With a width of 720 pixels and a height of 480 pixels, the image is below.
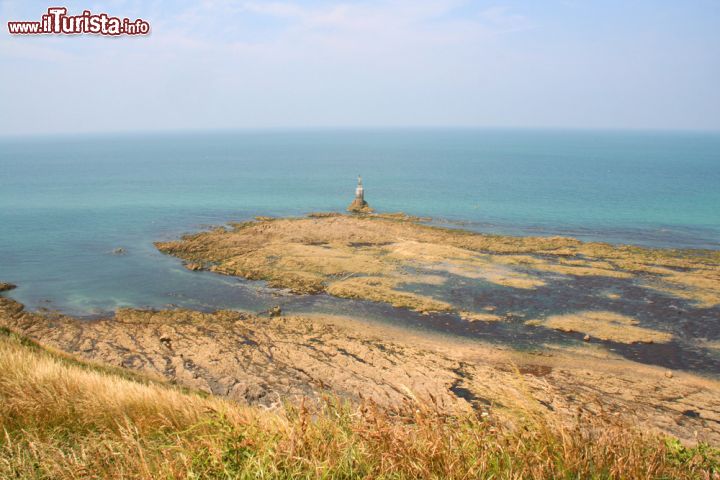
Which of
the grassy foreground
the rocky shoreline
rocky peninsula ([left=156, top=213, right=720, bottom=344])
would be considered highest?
the grassy foreground

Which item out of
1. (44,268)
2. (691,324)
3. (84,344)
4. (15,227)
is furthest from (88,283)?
(691,324)

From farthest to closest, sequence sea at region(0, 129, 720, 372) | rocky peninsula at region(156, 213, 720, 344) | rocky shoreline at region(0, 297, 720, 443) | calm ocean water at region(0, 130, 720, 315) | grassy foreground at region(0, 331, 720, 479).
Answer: calm ocean water at region(0, 130, 720, 315)
sea at region(0, 129, 720, 372)
rocky peninsula at region(156, 213, 720, 344)
rocky shoreline at region(0, 297, 720, 443)
grassy foreground at region(0, 331, 720, 479)

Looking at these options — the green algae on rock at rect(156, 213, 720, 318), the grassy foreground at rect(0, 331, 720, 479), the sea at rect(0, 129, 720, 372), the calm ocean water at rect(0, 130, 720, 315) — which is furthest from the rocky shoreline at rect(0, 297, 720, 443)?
the grassy foreground at rect(0, 331, 720, 479)

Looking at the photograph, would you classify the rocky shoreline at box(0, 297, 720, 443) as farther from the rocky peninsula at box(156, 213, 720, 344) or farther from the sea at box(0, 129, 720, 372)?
the rocky peninsula at box(156, 213, 720, 344)

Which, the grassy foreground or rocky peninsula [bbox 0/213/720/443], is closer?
the grassy foreground

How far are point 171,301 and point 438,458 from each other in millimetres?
26128

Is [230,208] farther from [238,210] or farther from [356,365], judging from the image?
[356,365]

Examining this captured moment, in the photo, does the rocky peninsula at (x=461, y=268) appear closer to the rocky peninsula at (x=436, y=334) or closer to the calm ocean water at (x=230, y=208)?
the rocky peninsula at (x=436, y=334)

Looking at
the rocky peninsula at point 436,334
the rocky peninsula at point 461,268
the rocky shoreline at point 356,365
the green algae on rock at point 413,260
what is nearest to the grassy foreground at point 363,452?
the rocky peninsula at point 436,334

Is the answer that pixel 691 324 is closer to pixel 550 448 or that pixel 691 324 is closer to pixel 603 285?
pixel 603 285

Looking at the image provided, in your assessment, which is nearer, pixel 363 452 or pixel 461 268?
pixel 363 452

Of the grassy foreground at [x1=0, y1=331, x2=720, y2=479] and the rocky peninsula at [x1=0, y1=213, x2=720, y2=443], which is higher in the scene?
the grassy foreground at [x1=0, y1=331, x2=720, y2=479]

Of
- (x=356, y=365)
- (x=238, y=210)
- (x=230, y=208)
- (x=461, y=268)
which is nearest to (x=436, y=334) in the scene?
(x=356, y=365)

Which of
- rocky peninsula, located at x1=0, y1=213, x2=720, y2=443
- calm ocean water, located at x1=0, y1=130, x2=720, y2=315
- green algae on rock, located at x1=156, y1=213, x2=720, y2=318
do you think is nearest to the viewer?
rocky peninsula, located at x1=0, y1=213, x2=720, y2=443
